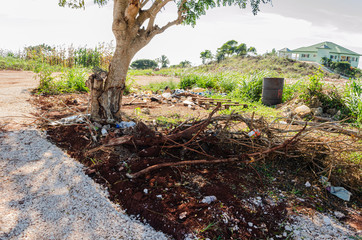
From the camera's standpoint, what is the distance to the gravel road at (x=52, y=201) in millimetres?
1622

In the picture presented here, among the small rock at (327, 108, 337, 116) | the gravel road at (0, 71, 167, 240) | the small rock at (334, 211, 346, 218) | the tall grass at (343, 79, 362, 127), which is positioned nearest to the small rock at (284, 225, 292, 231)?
the small rock at (334, 211, 346, 218)

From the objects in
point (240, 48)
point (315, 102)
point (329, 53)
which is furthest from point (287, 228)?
point (329, 53)

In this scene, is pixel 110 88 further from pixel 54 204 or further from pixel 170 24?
pixel 54 204

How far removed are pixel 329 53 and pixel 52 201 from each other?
46.2 meters

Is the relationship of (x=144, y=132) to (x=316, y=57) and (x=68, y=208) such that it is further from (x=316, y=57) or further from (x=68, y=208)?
(x=316, y=57)

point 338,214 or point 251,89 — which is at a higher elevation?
point 251,89

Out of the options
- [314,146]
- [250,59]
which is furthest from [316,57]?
[314,146]

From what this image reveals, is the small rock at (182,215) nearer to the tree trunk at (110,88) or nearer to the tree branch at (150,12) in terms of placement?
the tree trunk at (110,88)

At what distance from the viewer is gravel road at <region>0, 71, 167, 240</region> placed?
1622 mm

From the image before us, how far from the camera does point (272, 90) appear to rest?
680cm

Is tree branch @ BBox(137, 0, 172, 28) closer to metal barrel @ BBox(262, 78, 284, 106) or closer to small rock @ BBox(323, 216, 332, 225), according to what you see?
small rock @ BBox(323, 216, 332, 225)

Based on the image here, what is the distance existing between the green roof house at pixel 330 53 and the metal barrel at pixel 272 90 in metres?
37.1

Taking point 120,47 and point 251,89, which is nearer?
point 120,47

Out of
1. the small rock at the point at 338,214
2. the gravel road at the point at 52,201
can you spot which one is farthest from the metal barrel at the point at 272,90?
the gravel road at the point at 52,201
